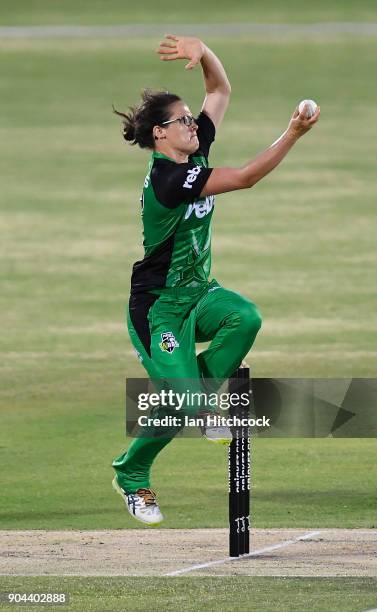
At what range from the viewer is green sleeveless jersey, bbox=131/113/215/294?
9078 millimetres

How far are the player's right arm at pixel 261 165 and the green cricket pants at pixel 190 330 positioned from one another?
2.38 ft

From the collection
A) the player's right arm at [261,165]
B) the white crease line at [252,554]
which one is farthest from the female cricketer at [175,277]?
the white crease line at [252,554]

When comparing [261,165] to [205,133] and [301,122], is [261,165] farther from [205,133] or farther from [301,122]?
[205,133]

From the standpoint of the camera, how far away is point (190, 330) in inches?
371

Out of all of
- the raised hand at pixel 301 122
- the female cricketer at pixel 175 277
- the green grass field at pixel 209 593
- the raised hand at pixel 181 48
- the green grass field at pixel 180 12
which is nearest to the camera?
the raised hand at pixel 301 122

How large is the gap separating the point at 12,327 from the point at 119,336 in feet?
5.47

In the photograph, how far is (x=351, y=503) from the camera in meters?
13.1

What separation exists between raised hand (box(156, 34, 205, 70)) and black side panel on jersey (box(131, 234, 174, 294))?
3.42ft

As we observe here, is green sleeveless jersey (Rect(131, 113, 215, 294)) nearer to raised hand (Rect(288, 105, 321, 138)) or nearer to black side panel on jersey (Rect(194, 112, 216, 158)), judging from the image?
black side panel on jersey (Rect(194, 112, 216, 158))

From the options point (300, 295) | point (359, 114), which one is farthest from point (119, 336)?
point (359, 114)

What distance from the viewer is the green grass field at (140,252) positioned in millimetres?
13602

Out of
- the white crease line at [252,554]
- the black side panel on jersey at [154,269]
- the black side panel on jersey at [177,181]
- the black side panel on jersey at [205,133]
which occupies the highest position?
the black side panel on jersey at [205,133]

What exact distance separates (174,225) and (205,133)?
2.79 feet

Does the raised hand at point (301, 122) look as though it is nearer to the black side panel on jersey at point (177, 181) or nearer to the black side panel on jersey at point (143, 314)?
the black side panel on jersey at point (177, 181)
